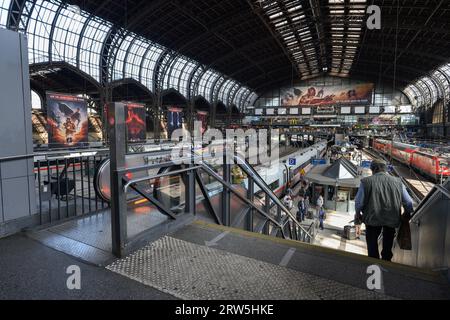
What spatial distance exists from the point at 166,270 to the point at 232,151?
3.19 metres

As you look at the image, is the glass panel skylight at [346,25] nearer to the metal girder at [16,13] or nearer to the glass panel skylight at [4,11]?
the metal girder at [16,13]

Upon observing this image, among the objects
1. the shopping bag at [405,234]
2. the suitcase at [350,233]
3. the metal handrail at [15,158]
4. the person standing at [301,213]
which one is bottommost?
the suitcase at [350,233]

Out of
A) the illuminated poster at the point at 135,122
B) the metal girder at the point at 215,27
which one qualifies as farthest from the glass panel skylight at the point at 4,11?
the metal girder at the point at 215,27

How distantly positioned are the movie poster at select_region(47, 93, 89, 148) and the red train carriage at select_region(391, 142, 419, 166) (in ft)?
81.7

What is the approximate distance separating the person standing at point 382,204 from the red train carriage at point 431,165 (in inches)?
564

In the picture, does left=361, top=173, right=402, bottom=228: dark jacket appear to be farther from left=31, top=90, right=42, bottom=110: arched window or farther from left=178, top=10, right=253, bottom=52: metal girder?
left=31, top=90, right=42, bottom=110: arched window

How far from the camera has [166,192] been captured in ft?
16.1

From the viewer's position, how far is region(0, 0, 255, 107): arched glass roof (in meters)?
23.5

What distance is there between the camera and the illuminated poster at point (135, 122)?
14.9 meters

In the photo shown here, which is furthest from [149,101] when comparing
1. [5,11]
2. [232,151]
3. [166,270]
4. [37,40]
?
[166,270]

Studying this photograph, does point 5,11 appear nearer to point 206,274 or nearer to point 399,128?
point 206,274

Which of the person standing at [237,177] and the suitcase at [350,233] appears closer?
the person standing at [237,177]

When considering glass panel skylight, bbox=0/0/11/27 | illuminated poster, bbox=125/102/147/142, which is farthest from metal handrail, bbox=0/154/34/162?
glass panel skylight, bbox=0/0/11/27
